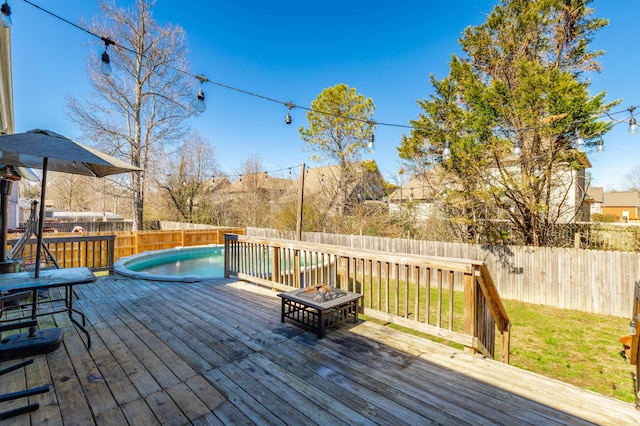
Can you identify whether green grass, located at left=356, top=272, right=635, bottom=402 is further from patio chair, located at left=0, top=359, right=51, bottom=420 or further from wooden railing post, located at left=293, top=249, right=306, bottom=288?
patio chair, located at left=0, top=359, right=51, bottom=420

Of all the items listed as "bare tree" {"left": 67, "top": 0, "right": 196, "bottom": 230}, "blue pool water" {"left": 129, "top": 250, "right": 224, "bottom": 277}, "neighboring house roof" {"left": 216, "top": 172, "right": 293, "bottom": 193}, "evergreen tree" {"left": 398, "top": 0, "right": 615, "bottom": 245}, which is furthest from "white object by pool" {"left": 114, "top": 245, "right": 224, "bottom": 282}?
"evergreen tree" {"left": 398, "top": 0, "right": 615, "bottom": 245}

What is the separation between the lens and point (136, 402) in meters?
1.94

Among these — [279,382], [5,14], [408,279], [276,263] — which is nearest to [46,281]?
[279,382]

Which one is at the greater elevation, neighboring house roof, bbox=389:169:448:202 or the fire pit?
neighboring house roof, bbox=389:169:448:202

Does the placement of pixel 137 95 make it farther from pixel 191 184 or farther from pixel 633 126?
pixel 633 126

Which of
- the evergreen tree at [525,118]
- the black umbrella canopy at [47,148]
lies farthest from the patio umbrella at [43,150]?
the evergreen tree at [525,118]

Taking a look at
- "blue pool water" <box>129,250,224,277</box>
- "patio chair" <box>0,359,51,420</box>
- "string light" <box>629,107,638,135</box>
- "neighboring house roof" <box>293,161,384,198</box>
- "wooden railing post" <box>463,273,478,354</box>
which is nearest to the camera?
"patio chair" <box>0,359,51,420</box>

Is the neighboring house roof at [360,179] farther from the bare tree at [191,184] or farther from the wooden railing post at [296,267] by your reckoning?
the wooden railing post at [296,267]

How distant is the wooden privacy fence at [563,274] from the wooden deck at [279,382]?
384 cm

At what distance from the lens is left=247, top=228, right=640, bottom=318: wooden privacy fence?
239 inches

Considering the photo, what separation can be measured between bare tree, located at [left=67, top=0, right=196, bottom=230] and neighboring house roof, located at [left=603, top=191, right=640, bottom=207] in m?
44.0

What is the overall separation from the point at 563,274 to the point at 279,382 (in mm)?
7504

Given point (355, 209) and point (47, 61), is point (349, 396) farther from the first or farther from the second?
point (47, 61)

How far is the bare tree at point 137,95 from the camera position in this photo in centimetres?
1227
